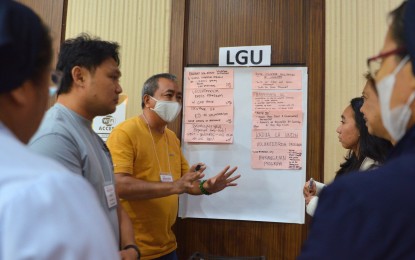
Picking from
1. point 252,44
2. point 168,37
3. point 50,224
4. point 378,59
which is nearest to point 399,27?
point 378,59

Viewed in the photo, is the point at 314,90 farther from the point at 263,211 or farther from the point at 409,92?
the point at 409,92

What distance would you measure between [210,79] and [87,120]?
3.52 ft

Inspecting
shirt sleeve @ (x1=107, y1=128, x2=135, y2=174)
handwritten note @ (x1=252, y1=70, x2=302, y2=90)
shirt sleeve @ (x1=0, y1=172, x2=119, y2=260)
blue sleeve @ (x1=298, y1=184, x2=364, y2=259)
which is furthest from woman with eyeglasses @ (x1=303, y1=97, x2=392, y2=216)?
shirt sleeve @ (x1=0, y1=172, x2=119, y2=260)

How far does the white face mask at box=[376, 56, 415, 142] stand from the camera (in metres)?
0.70

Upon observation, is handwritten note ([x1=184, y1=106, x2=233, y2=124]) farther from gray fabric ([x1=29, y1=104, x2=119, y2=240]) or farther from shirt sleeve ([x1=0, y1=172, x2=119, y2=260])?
shirt sleeve ([x1=0, y1=172, x2=119, y2=260])

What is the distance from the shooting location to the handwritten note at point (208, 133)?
89.4 inches

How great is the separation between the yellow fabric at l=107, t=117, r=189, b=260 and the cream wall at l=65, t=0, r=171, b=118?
19.0 inches

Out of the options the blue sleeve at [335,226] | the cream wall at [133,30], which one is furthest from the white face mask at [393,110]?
the cream wall at [133,30]

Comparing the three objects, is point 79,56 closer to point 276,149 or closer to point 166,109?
point 166,109

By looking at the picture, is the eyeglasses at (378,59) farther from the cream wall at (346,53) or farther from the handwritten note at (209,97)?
the handwritten note at (209,97)

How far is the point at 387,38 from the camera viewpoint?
740 millimetres

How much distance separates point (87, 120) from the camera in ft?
4.63

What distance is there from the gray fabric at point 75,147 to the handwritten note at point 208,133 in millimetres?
928

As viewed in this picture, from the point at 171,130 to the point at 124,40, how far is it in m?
0.73
